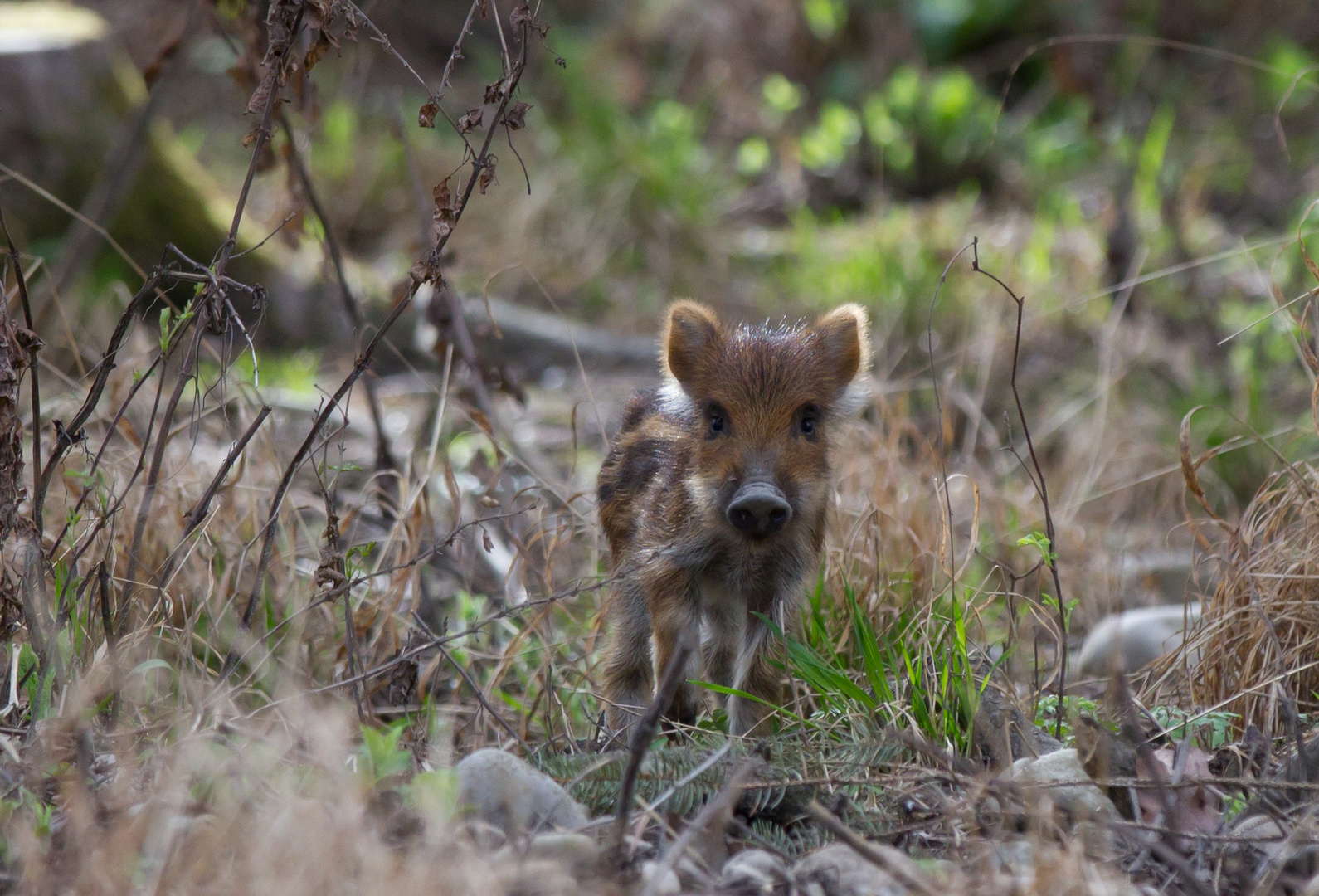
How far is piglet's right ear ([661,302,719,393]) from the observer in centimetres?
430

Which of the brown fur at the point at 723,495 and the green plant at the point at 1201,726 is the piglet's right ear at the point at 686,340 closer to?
the brown fur at the point at 723,495

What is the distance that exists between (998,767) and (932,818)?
393mm

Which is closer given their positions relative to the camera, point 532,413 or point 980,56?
point 532,413

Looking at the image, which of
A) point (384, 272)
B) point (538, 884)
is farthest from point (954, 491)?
point (384, 272)

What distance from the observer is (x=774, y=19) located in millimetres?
12281

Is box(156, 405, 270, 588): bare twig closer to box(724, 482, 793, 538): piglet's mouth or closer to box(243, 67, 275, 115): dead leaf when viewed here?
box(243, 67, 275, 115): dead leaf

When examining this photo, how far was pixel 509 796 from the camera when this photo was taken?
114 inches

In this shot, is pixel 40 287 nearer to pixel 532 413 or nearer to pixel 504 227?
pixel 532 413

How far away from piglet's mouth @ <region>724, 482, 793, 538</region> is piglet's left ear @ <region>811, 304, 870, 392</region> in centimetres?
70

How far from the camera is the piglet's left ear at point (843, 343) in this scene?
436 cm

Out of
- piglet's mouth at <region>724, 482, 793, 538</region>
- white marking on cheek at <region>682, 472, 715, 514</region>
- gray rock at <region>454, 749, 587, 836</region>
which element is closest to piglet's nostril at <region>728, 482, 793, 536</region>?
piglet's mouth at <region>724, 482, 793, 538</region>

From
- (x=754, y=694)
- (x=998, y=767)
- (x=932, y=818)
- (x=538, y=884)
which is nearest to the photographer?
Result: (x=538, y=884)

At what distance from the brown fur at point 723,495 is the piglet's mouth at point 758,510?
0.7 inches

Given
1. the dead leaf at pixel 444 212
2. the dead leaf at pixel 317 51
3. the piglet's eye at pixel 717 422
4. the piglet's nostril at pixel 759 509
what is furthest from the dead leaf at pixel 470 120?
the piglet's nostril at pixel 759 509
